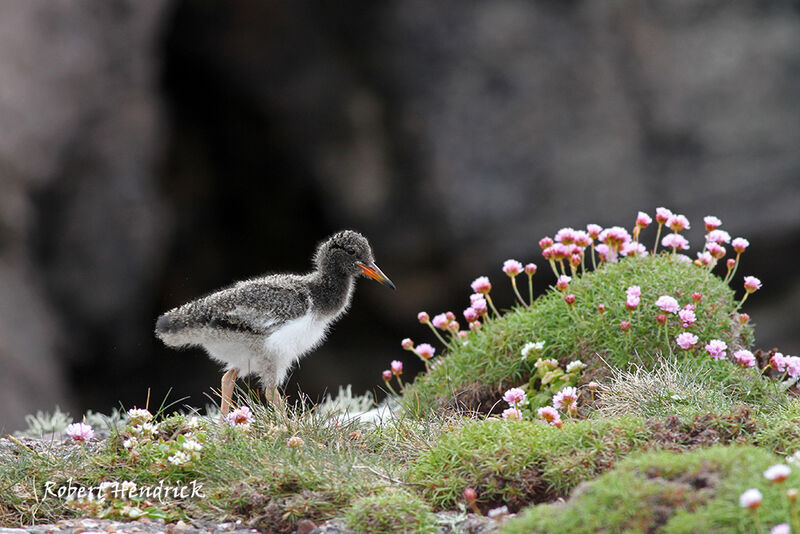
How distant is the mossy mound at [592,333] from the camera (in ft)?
20.0

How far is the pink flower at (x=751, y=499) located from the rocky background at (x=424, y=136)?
993 centimetres

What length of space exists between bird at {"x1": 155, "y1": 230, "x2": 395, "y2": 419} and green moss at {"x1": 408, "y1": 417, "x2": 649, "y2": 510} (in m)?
1.46

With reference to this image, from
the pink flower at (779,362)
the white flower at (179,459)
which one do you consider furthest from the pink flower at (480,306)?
the white flower at (179,459)

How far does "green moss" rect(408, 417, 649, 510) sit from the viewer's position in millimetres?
4336

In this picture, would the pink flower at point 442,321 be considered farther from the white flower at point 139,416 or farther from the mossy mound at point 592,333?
the white flower at point 139,416

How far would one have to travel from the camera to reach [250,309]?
5.93 meters

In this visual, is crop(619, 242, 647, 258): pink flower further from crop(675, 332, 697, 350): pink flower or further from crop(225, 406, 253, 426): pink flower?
crop(225, 406, 253, 426): pink flower

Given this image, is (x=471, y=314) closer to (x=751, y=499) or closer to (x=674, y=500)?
(x=674, y=500)

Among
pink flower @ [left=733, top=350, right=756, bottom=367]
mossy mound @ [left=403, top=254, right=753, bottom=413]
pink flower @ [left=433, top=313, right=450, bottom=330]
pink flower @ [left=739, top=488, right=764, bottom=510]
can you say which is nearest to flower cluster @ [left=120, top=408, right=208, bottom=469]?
mossy mound @ [left=403, top=254, right=753, bottom=413]

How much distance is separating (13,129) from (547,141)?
23.6ft

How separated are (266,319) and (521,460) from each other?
217 centimetres

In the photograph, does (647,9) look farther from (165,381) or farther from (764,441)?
(764,441)

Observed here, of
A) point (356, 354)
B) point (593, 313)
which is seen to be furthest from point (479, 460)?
point (356, 354)
